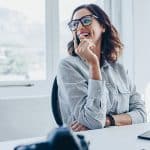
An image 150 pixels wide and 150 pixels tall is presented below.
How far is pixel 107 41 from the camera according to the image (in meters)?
1.88

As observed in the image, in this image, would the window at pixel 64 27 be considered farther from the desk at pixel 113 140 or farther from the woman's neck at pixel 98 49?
the desk at pixel 113 140

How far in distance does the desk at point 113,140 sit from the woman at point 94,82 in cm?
18

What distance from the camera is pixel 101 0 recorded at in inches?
109

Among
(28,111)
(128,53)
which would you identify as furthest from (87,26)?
(128,53)

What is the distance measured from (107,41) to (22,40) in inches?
29.8

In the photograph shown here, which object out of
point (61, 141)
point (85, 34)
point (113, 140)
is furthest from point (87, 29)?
point (61, 141)

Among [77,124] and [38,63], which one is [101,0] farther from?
[77,124]

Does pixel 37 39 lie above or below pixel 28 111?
above

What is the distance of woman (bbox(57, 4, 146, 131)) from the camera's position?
4.60 ft

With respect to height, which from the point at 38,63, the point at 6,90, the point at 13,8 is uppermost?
the point at 13,8

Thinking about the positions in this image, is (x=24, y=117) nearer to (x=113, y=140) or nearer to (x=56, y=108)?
(x=56, y=108)

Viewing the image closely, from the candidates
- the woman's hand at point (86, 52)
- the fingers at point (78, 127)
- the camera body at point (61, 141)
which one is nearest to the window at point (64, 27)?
the woman's hand at point (86, 52)

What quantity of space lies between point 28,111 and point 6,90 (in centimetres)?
23

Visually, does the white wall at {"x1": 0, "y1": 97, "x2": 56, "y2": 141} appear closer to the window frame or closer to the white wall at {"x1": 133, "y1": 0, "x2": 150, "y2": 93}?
the window frame
